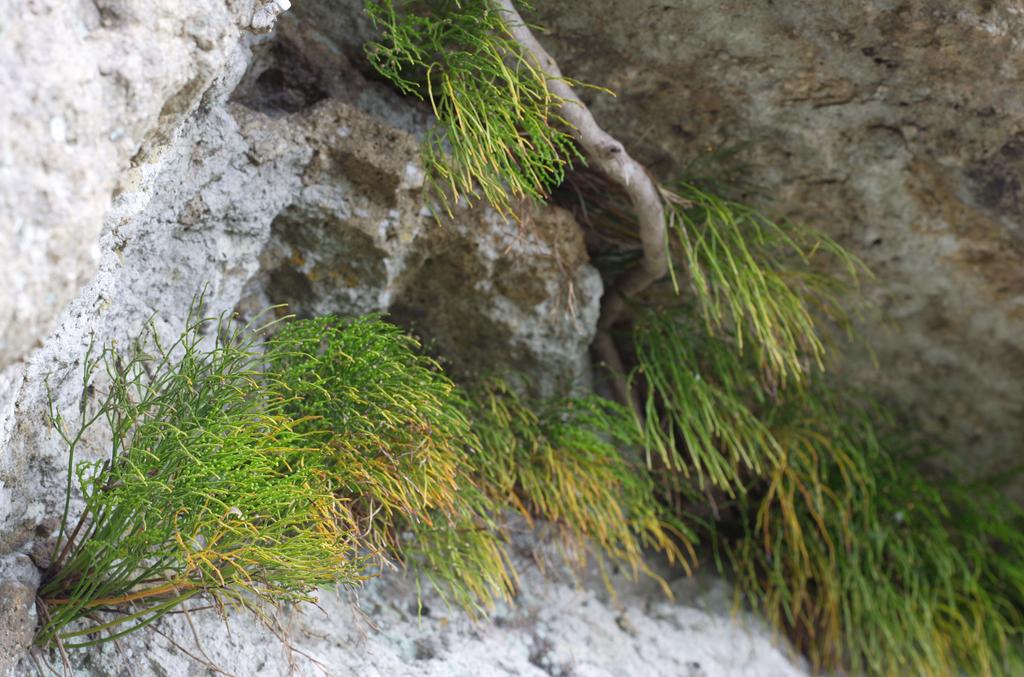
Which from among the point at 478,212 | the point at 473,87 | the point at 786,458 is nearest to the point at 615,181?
the point at 478,212

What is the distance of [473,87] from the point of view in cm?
173

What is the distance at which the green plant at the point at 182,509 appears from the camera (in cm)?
144

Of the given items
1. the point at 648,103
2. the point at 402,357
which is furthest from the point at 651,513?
the point at 648,103

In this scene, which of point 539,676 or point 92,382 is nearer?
point 92,382

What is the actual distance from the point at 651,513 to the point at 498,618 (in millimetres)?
411

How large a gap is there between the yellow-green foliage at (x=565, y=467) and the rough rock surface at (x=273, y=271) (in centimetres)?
10

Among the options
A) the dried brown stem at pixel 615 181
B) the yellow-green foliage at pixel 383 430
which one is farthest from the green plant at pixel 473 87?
the yellow-green foliage at pixel 383 430

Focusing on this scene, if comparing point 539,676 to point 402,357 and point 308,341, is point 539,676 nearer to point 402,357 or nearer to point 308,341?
point 402,357

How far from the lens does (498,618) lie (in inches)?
79.4

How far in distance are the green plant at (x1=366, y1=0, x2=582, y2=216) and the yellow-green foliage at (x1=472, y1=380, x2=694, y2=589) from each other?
0.47 meters

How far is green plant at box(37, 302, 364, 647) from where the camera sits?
144 cm

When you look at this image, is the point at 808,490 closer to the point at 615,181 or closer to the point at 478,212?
the point at 615,181

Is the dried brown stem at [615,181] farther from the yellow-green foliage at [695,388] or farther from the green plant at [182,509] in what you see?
the green plant at [182,509]

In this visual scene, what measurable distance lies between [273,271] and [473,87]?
545 mm
